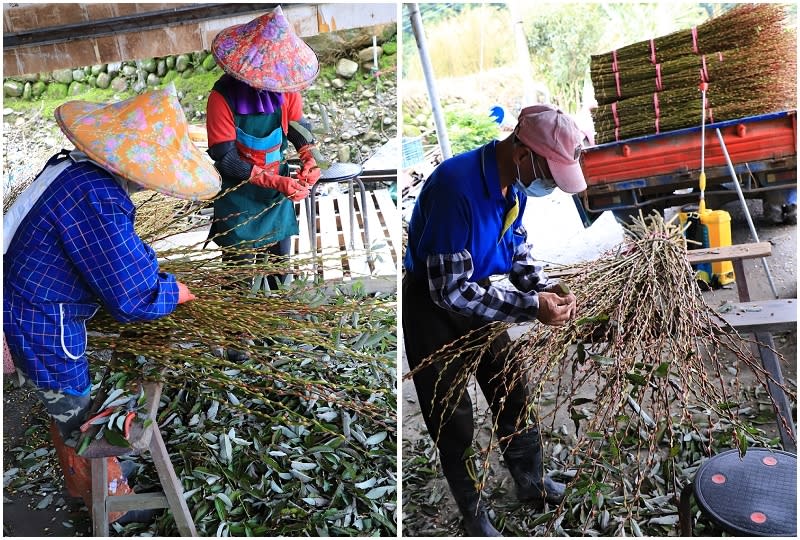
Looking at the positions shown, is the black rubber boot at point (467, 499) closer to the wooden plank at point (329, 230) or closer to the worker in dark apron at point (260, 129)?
the worker in dark apron at point (260, 129)

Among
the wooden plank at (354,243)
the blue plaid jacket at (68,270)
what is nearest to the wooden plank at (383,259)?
the wooden plank at (354,243)

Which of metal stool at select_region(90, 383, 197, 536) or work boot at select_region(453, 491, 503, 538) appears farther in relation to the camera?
work boot at select_region(453, 491, 503, 538)

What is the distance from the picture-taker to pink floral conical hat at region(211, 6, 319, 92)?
2.53 m

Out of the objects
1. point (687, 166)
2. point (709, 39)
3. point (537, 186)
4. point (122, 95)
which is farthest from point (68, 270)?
point (122, 95)

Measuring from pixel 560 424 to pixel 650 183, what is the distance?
2679 mm

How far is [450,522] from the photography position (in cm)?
Result: 275

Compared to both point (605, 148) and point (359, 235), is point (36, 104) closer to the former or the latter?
point (359, 235)

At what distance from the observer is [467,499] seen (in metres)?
2.51

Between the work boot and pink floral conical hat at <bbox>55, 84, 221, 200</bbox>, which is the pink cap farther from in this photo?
the work boot

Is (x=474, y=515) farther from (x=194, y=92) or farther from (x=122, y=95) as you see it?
(x=122, y=95)

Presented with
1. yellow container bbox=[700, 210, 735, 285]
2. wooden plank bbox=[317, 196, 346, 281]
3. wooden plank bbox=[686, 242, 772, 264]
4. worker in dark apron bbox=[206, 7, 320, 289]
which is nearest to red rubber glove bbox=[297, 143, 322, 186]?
worker in dark apron bbox=[206, 7, 320, 289]

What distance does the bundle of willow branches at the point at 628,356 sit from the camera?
1836 mm

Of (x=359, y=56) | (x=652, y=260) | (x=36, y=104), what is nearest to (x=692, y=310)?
(x=652, y=260)

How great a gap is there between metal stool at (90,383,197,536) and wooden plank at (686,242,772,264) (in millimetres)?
2354
